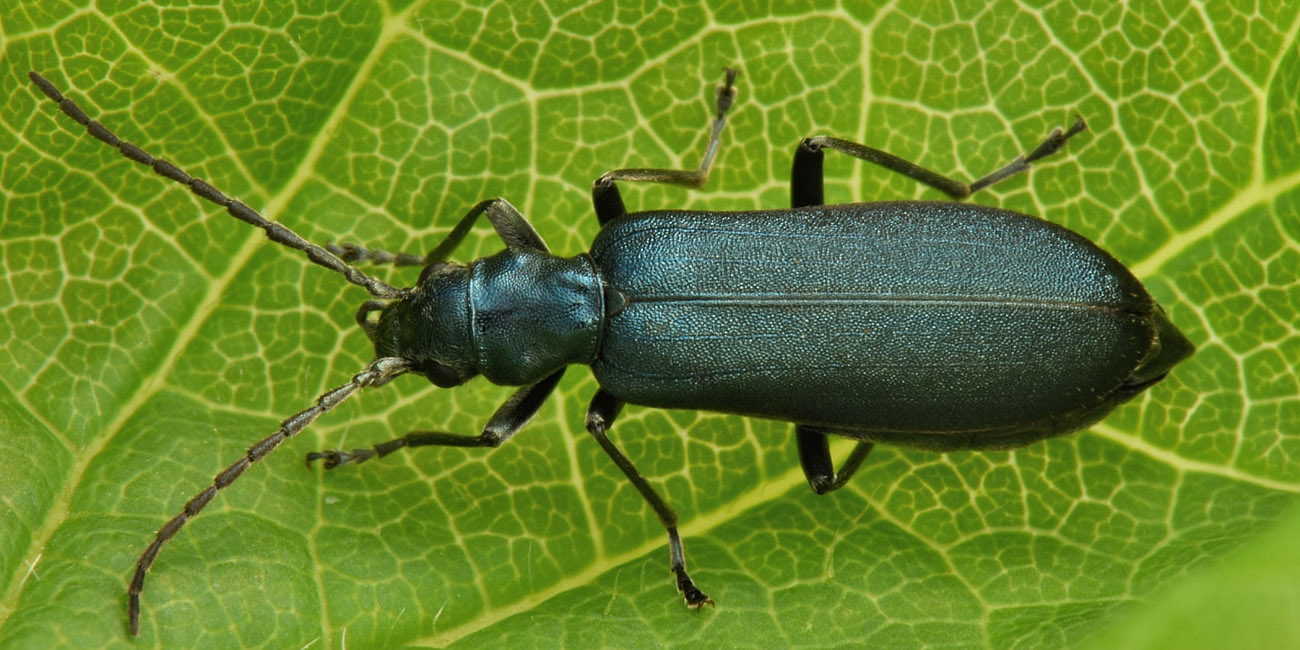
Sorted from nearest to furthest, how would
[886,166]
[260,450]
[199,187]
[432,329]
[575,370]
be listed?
[260,450] → [199,187] → [432,329] → [886,166] → [575,370]

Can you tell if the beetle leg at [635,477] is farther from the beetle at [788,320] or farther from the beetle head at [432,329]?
the beetle head at [432,329]

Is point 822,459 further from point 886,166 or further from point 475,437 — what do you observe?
point 475,437

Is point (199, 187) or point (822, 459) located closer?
point (199, 187)

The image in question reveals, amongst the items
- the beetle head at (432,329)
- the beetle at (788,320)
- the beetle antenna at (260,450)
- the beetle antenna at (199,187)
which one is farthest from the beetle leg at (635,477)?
the beetle antenna at (199,187)

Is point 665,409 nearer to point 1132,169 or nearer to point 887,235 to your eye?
point 887,235

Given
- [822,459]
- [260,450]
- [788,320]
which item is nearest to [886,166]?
[788,320]

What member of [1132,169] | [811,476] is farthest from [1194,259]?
[811,476]

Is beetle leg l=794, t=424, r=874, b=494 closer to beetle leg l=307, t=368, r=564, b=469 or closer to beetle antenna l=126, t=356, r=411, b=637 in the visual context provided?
beetle leg l=307, t=368, r=564, b=469
